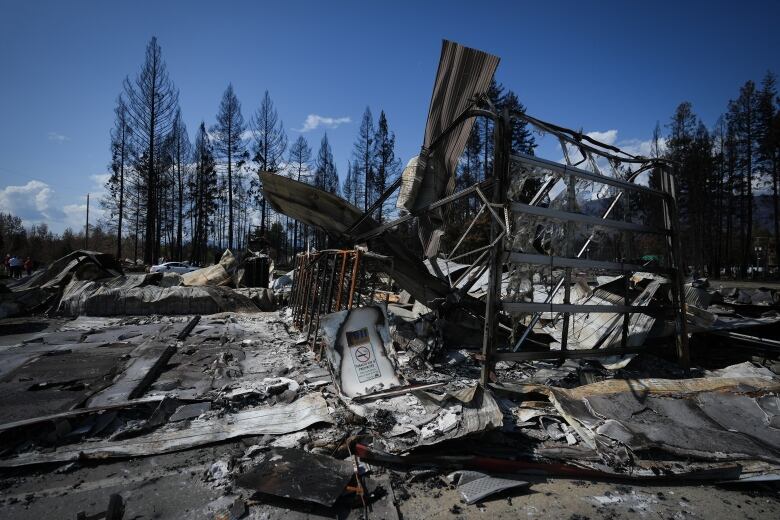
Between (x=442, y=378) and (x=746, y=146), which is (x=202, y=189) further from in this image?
A: (x=746, y=146)

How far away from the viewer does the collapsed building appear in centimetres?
249

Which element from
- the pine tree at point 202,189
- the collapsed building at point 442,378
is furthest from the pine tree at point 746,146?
the pine tree at point 202,189

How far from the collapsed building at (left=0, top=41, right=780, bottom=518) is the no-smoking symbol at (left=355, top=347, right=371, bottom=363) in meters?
0.05

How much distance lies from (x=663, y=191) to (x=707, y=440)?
3606 mm

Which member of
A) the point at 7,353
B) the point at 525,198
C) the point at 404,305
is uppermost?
the point at 525,198

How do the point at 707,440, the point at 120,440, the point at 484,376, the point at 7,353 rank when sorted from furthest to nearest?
the point at 7,353, the point at 484,376, the point at 120,440, the point at 707,440

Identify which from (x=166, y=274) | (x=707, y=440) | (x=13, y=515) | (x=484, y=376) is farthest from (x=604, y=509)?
(x=166, y=274)

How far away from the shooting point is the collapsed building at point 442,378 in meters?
2.49

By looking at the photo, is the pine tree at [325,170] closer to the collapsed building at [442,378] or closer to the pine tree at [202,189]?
the pine tree at [202,189]

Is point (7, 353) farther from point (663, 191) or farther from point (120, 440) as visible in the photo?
point (663, 191)

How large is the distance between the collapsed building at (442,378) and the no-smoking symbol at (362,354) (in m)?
0.05

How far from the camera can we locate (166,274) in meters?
13.7

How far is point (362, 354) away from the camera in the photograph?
13.4 feet

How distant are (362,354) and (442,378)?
44.9 inches
